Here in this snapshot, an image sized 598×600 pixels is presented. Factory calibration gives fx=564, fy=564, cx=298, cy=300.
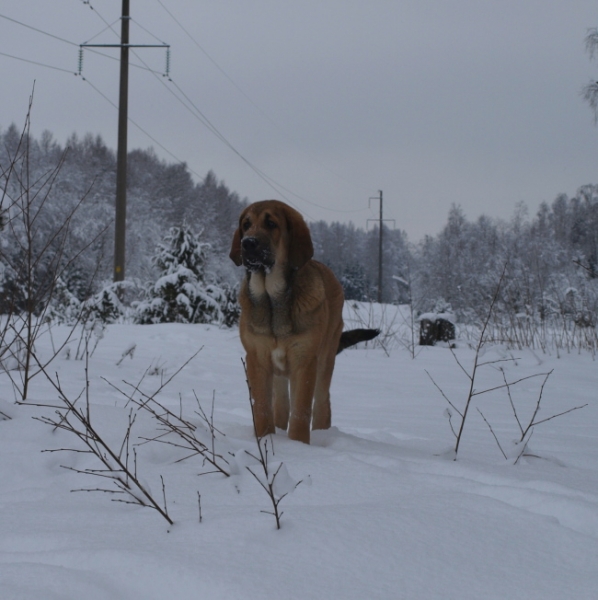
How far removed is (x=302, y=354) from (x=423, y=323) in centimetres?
894

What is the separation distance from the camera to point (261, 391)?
303 cm

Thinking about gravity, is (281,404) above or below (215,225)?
below

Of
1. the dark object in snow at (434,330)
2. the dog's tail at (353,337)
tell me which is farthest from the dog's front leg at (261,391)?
the dark object in snow at (434,330)

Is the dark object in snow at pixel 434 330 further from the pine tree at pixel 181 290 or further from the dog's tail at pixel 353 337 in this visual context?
the dog's tail at pixel 353 337

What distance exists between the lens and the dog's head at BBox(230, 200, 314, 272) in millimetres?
2947

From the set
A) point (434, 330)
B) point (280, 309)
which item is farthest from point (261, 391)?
point (434, 330)

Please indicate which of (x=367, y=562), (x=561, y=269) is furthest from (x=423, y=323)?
(x=561, y=269)

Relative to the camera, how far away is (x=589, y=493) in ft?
6.07

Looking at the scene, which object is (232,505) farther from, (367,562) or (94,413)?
(94,413)

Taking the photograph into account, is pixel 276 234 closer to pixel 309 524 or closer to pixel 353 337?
pixel 353 337

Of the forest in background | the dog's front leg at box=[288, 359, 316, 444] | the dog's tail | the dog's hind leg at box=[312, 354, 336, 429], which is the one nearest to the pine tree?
the dog's tail

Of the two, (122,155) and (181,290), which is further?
(122,155)

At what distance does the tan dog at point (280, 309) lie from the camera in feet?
9.60

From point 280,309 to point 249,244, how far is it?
1.23ft
